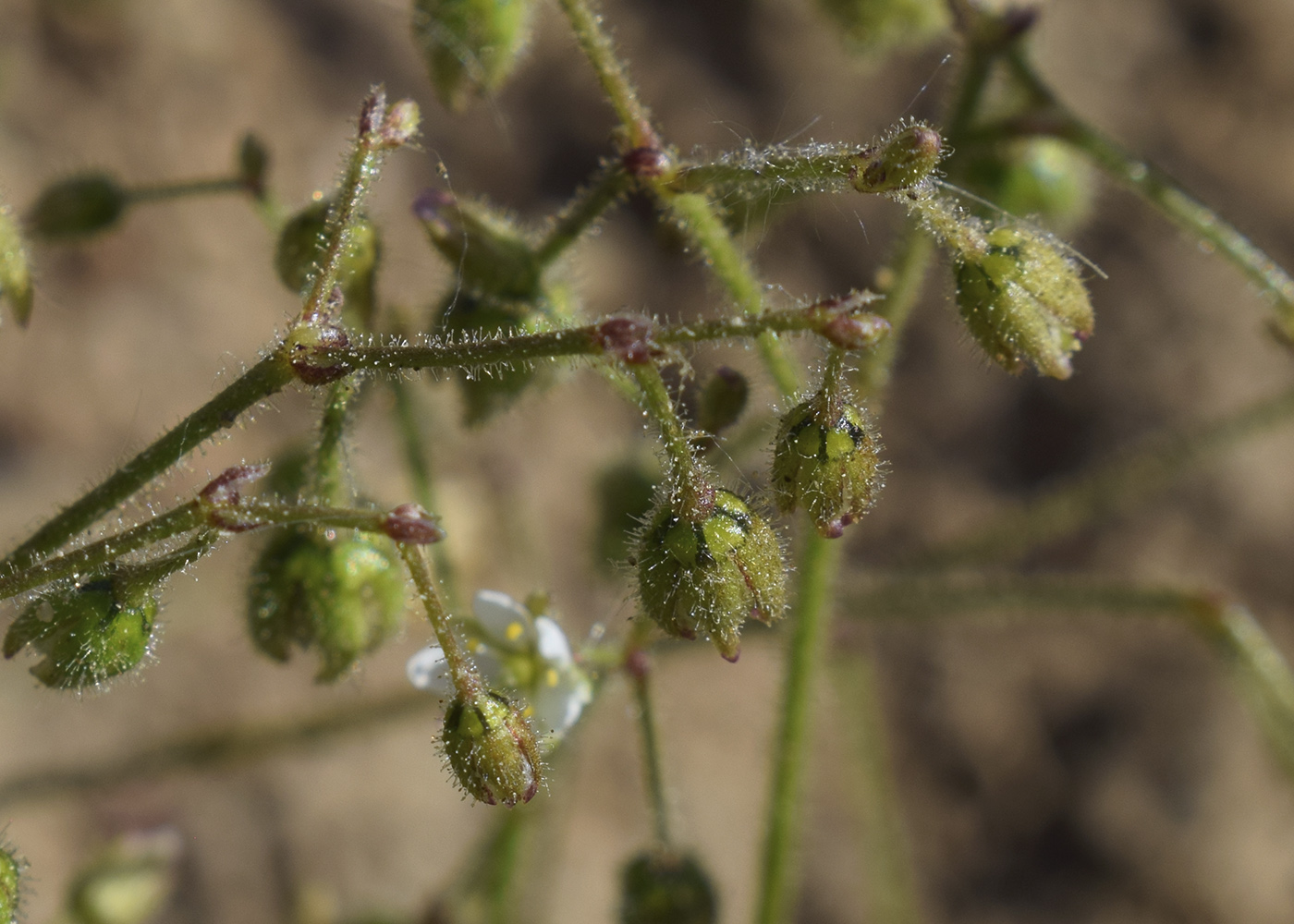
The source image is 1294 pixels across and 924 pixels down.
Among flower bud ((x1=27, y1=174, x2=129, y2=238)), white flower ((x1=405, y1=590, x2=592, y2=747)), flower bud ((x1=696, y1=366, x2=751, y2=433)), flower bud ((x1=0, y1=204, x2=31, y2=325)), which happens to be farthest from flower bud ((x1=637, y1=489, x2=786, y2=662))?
flower bud ((x1=27, y1=174, x2=129, y2=238))

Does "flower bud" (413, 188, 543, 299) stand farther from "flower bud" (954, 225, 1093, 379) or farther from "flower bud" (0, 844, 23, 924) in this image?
"flower bud" (0, 844, 23, 924)

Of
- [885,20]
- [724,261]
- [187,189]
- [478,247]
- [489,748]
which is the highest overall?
[885,20]

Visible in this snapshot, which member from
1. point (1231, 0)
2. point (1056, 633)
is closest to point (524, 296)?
point (1056, 633)

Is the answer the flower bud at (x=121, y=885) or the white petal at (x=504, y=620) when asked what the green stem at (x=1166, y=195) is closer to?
the white petal at (x=504, y=620)

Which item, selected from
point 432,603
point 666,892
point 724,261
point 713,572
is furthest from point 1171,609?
point 432,603

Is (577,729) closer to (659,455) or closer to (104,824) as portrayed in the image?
(659,455)

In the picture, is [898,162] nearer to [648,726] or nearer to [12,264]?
[648,726]

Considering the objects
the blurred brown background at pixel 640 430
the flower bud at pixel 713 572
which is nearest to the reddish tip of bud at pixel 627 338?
the flower bud at pixel 713 572
